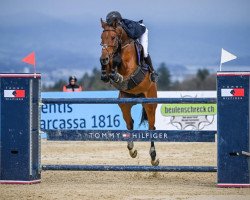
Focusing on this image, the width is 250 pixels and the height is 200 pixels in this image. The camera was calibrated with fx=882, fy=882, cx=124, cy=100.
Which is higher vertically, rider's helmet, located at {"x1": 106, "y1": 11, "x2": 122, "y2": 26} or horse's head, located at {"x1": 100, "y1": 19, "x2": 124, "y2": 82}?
rider's helmet, located at {"x1": 106, "y1": 11, "x2": 122, "y2": 26}

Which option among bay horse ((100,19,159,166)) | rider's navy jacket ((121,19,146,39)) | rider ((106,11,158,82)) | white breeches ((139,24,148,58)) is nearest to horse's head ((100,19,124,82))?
bay horse ((100,19,159,166))

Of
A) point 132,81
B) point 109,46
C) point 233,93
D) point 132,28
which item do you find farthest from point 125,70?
point 233,93

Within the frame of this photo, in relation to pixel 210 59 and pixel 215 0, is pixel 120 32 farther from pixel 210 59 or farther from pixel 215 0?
pixel 215 0

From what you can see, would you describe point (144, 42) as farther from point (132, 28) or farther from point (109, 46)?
point (109, 46)

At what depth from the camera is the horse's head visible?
1259 cm

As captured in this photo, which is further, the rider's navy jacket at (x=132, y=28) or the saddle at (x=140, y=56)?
the saddle at (x=140, y=56)

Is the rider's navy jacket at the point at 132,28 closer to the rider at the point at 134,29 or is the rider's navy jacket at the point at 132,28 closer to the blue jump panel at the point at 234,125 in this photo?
the rider at the point at 134,29

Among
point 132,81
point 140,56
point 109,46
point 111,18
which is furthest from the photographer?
point 140,56

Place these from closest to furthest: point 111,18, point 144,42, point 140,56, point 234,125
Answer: point 234,125, point 111,18, point 140,56, point 144,42

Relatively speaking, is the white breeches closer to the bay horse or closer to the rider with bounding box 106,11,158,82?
the rider with bounding box 106,11,158,82

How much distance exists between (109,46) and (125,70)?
88 cm

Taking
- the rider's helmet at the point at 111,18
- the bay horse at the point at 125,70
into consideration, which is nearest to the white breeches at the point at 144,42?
the bay horse at the point at 125,70

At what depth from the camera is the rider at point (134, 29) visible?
1292 centimetres

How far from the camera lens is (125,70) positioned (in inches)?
530
